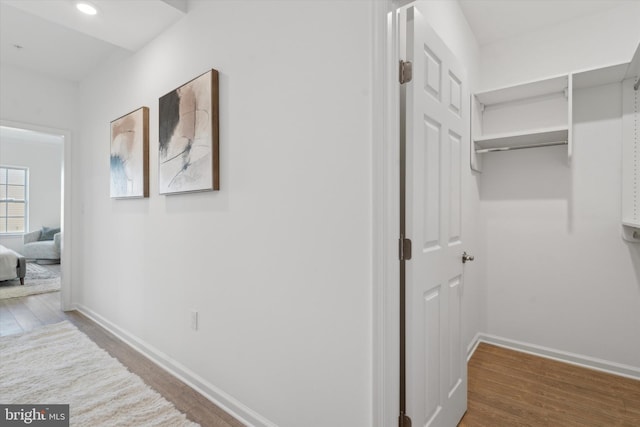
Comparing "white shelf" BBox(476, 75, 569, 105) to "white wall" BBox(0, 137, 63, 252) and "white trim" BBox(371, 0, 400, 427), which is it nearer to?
"white trim" BBox(371, 0, 400, 427)

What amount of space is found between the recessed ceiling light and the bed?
455 cm

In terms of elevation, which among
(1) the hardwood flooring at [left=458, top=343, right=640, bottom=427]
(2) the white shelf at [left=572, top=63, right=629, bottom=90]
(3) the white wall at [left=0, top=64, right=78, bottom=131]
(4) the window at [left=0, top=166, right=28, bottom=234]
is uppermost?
(3) the white wall at [left=0, top=64, right=78, bottom=131]

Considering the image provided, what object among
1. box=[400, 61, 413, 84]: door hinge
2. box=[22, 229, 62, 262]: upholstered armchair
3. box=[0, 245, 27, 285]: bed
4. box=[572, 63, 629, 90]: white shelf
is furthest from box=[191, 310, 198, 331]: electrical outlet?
box=[22, 229, 62, 262]: upholstered armchair

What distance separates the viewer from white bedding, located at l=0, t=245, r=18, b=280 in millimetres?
4758

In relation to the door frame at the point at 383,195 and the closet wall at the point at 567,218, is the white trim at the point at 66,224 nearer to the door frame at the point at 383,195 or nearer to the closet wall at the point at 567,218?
the door frame at the point at 383,195

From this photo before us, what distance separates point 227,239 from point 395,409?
1219 mm

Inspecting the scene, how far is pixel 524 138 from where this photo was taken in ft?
8.18

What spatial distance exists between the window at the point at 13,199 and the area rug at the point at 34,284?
1601 mm

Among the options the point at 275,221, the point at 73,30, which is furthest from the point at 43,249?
the point at 275,221

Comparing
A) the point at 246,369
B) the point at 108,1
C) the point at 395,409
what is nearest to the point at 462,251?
the point at 395,409

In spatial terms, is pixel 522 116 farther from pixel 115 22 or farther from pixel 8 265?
pixel 8 265

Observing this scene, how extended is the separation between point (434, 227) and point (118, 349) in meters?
2.72

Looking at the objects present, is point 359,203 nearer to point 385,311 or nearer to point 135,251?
point 385,311

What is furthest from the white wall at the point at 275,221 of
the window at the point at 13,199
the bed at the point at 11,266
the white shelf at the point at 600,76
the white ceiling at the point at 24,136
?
the window at the point at 13,199
